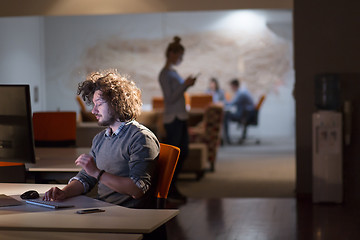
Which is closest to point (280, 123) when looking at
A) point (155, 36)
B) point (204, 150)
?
point (204, 150)

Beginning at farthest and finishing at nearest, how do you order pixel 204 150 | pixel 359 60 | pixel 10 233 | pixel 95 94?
pixel 204 150, pixel 359 60, pixel 95 94, pixel 10 233

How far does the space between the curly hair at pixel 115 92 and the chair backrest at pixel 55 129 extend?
208 centimetres

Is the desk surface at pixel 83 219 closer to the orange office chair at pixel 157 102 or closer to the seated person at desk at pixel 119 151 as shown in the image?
the seated person at desk at pixel 119 151

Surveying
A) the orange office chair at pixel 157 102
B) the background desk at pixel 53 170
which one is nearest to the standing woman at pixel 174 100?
the orange office chair at pixel 157 102

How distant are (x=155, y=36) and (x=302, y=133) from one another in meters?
2.11

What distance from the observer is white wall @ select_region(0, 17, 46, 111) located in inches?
325

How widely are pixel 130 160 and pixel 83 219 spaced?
0.59 meters

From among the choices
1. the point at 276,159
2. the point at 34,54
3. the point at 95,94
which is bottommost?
the point at 276,159

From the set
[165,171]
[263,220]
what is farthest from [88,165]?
[263,220]

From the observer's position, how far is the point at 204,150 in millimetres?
9164

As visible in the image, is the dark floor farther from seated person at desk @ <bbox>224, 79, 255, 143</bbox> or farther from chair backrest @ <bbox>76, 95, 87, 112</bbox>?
seated person at desk @ <bbox>224, 79, 255, 143</bbox>

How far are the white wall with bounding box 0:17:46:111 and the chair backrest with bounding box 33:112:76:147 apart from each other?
283 cm

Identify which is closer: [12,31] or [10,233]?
[10,233]

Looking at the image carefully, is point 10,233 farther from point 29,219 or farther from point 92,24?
point 92,24
